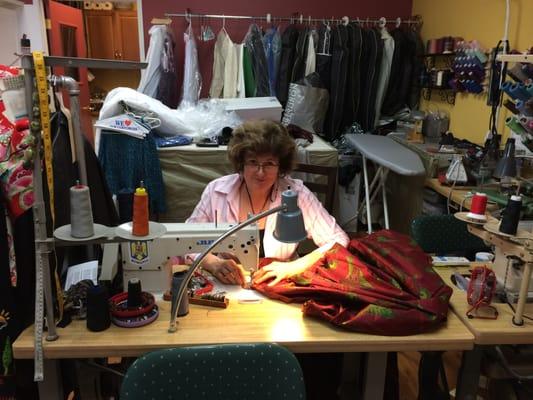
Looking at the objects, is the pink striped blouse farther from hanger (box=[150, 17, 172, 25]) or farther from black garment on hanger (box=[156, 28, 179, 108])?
hanger (box=[150, 17, 172, 25])

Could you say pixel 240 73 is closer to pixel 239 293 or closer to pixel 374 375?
pixel 239 293

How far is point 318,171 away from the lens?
297 cm

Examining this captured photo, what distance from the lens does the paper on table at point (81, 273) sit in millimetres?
1459

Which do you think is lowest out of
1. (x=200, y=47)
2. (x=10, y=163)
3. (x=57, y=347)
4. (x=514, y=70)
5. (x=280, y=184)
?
(x=57, y=347)

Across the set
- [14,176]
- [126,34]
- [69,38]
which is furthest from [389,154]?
[126,34]

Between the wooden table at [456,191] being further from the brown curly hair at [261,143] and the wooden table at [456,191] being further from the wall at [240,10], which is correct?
the wall at [240,10]

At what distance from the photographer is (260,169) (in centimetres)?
187

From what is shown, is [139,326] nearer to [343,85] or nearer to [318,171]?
[318,171]

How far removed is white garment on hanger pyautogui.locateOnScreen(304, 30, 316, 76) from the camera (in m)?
4.08

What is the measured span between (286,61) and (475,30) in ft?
5.08

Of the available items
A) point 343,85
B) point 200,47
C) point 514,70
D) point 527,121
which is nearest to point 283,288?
point 527,121

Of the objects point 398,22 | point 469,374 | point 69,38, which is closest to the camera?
point 469,374

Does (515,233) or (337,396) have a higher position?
(515,233)

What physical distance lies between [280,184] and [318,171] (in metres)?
1.00
